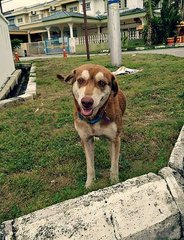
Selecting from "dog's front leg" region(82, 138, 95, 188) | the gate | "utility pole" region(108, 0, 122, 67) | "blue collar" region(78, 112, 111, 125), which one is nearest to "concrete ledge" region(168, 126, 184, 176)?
"blue collar" region(78, 112, 111, 125)

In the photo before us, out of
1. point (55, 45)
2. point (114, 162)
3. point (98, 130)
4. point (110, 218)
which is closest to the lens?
point (110, 218)

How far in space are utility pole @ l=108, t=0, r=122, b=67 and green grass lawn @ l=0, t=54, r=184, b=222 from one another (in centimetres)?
576

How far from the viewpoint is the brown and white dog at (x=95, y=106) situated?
277 centimetres

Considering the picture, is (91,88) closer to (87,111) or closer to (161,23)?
(87,111)

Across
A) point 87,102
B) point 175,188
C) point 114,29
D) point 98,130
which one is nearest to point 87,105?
point 87,102

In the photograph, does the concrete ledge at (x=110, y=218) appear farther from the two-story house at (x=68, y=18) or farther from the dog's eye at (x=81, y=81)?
the two-story house at (x=68, y=18)

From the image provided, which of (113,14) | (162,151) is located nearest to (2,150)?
(162,151)

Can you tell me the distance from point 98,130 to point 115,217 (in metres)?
1.06

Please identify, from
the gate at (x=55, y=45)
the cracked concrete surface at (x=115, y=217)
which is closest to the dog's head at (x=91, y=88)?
the cracked concrete surface at (x=115, y=217)

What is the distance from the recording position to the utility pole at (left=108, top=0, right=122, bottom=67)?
41.0 ft

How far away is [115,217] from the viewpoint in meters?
2.38

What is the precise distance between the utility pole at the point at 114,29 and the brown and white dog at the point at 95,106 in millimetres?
9877

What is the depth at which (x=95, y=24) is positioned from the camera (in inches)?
1550

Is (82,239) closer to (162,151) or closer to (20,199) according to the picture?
(20,199)
